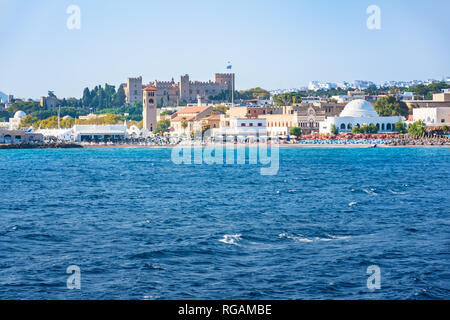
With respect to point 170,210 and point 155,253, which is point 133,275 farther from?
point 170,210

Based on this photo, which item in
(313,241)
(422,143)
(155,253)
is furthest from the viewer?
(422,143)

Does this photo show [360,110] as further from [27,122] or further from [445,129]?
[27,122]

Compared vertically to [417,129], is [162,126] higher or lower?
higher

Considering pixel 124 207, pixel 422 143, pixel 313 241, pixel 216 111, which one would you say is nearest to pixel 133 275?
pixel 313 241

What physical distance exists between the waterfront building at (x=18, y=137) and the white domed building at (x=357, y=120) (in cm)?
5622

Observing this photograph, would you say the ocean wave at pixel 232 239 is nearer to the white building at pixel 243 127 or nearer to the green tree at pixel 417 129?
the white building at pixel 243 127

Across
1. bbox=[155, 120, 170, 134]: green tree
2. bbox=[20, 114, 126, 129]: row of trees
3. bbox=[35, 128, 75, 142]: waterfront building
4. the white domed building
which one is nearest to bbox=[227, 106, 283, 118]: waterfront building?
the white domed building

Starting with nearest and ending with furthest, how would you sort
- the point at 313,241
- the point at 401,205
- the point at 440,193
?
1. the point at 313,241
2. the point at 401,205
3. the point at 440,193

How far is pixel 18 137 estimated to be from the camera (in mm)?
123125

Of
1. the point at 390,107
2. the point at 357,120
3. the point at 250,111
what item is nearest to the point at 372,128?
the point at 357,120

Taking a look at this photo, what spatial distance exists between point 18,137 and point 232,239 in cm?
11071

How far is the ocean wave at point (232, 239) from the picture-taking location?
19984 mm

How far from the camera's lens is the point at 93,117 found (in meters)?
159
